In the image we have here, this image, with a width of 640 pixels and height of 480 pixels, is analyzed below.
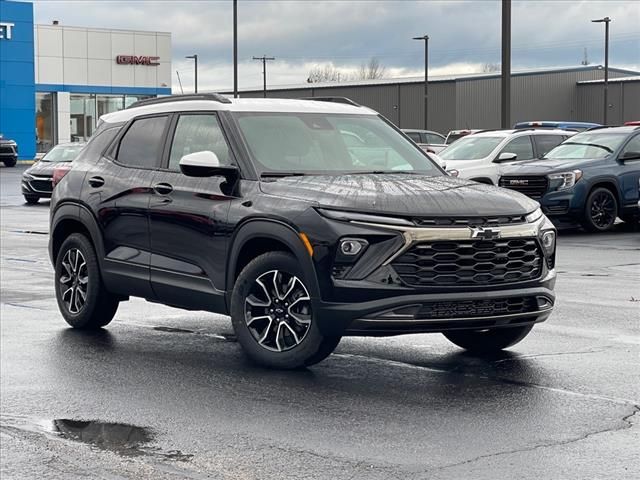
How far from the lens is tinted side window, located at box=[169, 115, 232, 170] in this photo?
28.3 ft

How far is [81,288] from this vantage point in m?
9.80

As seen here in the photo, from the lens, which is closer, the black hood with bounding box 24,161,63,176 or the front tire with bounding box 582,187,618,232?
the front tire with bounding box 582,187,618,232

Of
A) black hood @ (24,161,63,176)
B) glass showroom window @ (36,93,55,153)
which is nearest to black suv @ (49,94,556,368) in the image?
black hood @ (24,161,63,176)

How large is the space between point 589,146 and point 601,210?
4.68 feet

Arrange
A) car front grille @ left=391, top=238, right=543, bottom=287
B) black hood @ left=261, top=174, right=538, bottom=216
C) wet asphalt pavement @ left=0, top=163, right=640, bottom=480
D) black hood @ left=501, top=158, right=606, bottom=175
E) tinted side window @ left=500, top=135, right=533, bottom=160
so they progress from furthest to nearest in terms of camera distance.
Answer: tinted side window @ left=500, top=135, right=533, bottom=160 → black hood @ left=501, top=158, right=606, bottom=175 → black hood @ left=261, top=174, right=538, bottom=216 → car front grille @ left=391, top=238, right=543, bottom=287 → wet asphalt pavement @ left=0, top=163, right=640, bottom=480

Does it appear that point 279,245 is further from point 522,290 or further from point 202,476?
point 202,476

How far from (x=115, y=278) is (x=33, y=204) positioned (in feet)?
73.0

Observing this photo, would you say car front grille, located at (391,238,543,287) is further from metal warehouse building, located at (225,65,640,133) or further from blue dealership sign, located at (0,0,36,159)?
metal warehouse building, located at (225,65,640,133)

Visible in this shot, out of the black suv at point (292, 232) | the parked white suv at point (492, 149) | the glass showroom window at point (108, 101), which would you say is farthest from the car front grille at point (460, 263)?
the glass showroom window at point (108, 101)

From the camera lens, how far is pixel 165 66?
7525cm

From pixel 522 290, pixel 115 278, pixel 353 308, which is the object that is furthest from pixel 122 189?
pixel 522 290

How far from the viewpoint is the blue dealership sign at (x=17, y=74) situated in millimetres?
67500

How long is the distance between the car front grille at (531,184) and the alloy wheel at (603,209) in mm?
972

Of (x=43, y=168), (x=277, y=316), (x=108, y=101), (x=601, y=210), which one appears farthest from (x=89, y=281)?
(x=108, y=101)
